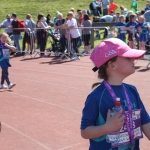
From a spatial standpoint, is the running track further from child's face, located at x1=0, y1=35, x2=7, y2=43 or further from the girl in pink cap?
the girl in pink cap

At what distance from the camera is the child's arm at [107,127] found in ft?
10.1

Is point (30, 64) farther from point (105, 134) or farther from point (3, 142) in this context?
point (105, 134)

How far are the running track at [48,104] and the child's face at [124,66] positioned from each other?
3.33 metres

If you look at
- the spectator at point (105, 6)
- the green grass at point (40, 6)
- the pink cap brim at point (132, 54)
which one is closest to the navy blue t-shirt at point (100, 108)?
the pink cap brim at point (132, 54)

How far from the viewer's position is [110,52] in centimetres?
328

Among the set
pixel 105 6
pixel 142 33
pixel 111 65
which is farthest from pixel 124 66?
pixel 105 6

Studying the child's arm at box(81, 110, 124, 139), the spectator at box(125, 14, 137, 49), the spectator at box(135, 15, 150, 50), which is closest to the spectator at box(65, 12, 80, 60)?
the spectator at box(125, 14, 137, 49)

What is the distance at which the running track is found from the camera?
22.4ft

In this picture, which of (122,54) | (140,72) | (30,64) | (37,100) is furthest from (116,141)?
(30,64)

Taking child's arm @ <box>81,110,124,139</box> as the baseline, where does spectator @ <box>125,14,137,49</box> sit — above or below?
below

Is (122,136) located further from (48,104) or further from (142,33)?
(142,33)

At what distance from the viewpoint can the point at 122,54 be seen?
3270 mm

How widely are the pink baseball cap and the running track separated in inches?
132

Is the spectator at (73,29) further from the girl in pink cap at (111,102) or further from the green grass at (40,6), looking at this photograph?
the green grass at (40,6)
